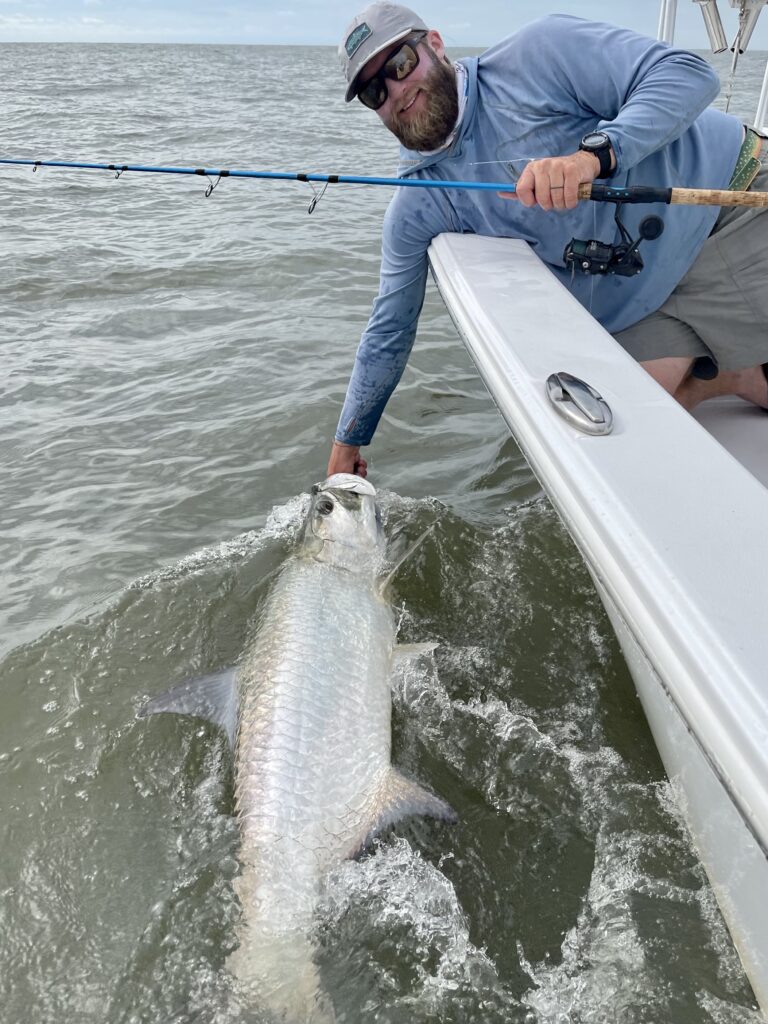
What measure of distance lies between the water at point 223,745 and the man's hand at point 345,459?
35 cm

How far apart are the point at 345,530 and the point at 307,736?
2.71 ft

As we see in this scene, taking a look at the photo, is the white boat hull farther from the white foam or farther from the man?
the white foam

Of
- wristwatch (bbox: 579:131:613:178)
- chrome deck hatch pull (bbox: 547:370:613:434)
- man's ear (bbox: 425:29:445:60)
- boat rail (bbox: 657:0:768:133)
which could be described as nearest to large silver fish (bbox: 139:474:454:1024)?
→ chrome deck hatch pull (bbox: 547:370:613:434)

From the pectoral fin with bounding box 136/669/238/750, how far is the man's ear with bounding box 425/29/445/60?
7.33 ft

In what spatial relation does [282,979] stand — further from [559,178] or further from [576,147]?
[576,147]

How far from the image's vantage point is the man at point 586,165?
8.75 feet

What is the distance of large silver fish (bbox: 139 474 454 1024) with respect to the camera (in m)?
1.92

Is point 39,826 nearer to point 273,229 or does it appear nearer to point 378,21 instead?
point 378,21

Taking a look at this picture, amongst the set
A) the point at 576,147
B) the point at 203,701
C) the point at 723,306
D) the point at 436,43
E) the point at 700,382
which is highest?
the point at 436,43

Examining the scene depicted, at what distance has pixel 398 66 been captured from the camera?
2830 mm

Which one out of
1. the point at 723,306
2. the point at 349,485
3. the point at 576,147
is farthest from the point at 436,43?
the point at 349,485

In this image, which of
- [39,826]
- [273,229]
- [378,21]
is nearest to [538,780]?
[39,826]

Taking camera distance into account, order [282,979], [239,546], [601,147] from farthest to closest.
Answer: [239,546] → [601,147] → [282,979]

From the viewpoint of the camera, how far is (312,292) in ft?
24.9
